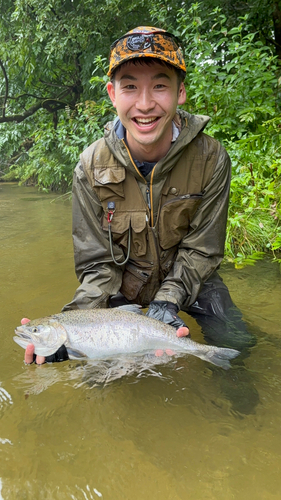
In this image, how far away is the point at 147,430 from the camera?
2158 millimetres

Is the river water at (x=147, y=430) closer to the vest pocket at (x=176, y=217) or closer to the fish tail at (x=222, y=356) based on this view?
the fish tail at (x=222, y=356)

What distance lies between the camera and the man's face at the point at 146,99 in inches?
105

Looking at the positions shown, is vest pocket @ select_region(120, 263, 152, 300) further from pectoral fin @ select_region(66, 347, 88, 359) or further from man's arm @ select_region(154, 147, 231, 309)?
pectoral fin @ select_region(66, 347, 88, 359)

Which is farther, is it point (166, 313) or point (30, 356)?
point (166, 313)

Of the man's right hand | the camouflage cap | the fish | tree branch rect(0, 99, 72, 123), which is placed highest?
tree branch rect(0, 99, 72, 123)

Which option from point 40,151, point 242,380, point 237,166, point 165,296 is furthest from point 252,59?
point 40,151

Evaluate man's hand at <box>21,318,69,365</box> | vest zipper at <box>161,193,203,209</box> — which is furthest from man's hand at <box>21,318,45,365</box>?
vest zipper at <box>161,193,203,209</box>

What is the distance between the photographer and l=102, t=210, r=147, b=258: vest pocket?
2975mm

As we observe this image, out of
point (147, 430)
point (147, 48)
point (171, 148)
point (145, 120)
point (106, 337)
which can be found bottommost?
point (147, 430)

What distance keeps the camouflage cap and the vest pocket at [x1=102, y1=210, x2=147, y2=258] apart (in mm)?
927

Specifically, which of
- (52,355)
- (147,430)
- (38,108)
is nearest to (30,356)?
(52,355)

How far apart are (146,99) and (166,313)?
132 cm

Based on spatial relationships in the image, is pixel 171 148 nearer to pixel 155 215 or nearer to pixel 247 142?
pixel 155 215

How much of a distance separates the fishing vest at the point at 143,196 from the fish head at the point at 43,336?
0.85 metres
